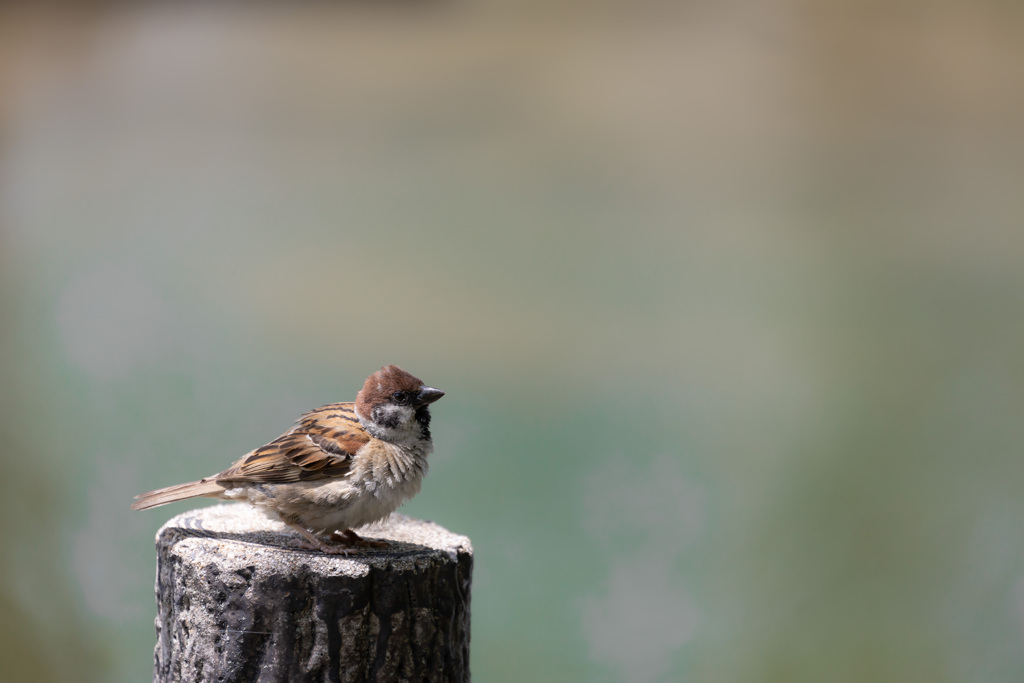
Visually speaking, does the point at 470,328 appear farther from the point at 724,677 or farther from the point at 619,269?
the point at 724,677

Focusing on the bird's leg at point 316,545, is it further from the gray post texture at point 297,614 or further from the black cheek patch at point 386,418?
the black cheek patch at point 386,418

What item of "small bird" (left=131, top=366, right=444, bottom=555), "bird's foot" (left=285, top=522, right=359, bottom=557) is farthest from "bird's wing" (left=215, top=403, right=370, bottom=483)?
"bird's foot" (left=285, top=522, right=359, bottom=557)

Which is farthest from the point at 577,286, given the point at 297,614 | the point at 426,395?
the point at 297,614

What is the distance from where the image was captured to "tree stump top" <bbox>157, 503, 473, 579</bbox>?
4.59ft

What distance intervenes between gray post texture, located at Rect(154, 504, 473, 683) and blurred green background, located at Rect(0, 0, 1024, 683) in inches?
56.2

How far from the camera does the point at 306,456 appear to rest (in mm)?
1612

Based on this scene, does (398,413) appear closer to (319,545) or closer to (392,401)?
(392,401)

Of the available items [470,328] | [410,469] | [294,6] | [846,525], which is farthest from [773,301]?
[294,6]

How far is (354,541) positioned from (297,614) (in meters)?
0.28

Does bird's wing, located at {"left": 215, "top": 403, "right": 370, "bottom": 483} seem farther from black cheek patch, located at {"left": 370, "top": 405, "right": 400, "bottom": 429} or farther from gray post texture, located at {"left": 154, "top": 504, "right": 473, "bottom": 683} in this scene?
gray post texture, located at {"left": 154, "top": 504, "right": 473, "bottom": 683}

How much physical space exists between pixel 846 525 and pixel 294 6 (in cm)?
284

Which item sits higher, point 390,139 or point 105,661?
point 390,139

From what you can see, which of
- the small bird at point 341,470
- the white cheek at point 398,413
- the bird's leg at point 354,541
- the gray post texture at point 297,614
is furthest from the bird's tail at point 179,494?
the white cheek at point 398,413

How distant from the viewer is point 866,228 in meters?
2.98
